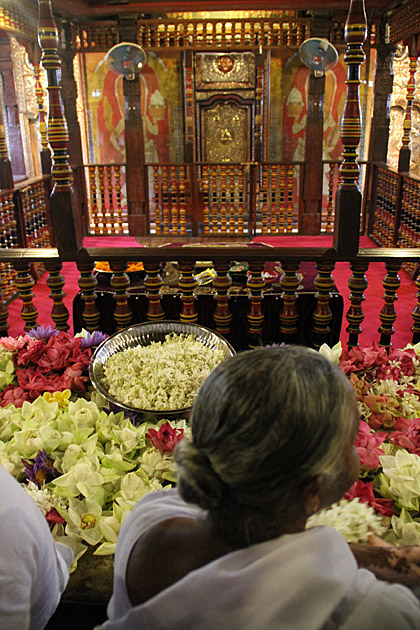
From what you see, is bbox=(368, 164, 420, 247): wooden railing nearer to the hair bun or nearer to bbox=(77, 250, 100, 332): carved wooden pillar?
bbox=(77, 250, 100, 332): carved wooden pillar

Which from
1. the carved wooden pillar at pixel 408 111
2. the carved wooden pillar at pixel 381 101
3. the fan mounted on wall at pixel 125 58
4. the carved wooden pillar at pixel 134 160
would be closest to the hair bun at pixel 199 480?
the carved wooden pillar at pixel 408 111

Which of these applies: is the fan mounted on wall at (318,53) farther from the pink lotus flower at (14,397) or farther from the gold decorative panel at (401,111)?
the pink lotus flower at (14,397)

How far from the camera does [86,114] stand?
903cm

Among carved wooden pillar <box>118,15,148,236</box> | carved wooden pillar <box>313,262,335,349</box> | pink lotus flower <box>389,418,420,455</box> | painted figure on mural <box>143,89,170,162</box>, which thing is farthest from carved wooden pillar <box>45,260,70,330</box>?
painted figure on mural <box>143,89,170,162</box>

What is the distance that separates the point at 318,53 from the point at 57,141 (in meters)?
5.45

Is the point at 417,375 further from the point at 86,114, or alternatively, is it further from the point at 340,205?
the point at 86,114

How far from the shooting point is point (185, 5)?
6.93 meters

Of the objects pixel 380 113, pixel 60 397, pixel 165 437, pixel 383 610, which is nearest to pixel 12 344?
pixel 60 397

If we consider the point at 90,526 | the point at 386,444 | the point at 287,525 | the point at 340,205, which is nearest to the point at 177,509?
the point at 287,525

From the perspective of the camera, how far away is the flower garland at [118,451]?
142cm

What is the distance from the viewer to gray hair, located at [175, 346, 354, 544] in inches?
32.4

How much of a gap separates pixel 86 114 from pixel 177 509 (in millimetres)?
8961

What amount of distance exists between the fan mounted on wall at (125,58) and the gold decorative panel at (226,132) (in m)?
1.59

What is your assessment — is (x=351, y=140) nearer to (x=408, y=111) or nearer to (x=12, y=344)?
(x=12, y=344)
